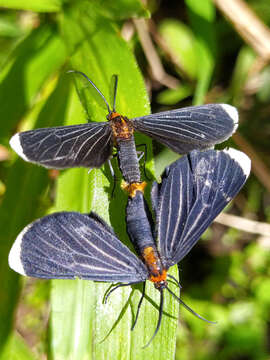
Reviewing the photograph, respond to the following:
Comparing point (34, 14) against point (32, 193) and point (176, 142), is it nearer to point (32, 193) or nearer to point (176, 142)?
point (32, 193)

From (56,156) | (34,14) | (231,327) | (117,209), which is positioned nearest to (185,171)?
(117,209)

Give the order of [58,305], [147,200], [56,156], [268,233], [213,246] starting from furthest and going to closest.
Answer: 1. [213,246]
2. [268,233]
3. [58,305]
4. [147,200]
5. [56,156]

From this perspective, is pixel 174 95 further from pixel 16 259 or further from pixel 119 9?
pixel 16 259

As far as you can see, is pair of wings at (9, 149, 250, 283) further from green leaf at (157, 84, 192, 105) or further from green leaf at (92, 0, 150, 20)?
green leaf at (157, 84, 192, 105)

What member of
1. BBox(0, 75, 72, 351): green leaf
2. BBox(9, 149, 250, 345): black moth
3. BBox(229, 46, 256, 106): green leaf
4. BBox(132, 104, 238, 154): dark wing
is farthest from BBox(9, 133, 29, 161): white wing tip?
BBox(229, 46, 256, 106): green leaf

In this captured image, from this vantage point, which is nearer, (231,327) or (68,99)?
(68,99)

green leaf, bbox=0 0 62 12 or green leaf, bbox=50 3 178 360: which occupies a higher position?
green leaf, bbox=0 0 62 12
